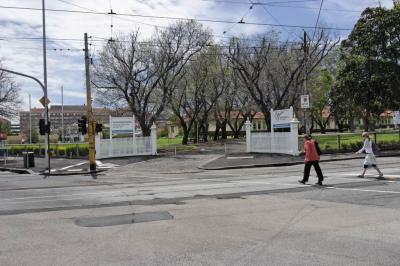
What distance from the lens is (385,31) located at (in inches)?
1363

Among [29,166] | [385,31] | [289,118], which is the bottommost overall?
[29,166]

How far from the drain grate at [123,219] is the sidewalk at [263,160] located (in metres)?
16.9

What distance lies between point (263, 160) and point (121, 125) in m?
12.0

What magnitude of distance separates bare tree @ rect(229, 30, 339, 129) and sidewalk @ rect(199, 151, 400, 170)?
1569cm

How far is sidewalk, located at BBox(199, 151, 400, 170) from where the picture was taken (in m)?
28.1

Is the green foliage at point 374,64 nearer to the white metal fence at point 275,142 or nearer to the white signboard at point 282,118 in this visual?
the white signboard at point 282,118

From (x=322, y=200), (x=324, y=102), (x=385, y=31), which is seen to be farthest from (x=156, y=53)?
(x=324, y=102)

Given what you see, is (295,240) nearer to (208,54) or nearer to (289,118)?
(289,118)

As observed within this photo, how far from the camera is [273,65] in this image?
49.2m

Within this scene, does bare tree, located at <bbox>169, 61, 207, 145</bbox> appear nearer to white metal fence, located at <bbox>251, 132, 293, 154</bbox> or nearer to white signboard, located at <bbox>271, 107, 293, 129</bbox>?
white metal fence, located at <bbox>251, 132, 293, 154</bbox>

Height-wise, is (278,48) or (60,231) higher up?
(278,48)

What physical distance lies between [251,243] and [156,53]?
36.4 meters

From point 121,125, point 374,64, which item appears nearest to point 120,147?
point 121,125

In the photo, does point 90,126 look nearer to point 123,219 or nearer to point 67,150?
point 67,150
